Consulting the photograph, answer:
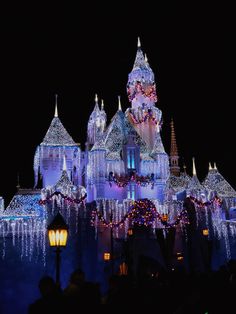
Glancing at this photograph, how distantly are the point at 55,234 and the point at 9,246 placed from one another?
57.1 ft

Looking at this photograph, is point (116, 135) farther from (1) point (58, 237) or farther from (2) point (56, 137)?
(1) point (58, 237)

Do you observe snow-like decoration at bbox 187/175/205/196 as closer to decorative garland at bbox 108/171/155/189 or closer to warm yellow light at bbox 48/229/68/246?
decorative garland at bbox 108/171/155/189

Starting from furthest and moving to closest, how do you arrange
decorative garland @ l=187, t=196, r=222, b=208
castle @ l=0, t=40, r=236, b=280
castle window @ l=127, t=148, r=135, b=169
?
1. castle window @ l=127, t=148, r=135, b=169
2. decorative garland @ l=187, t=196, r=222, b=208
3. castle @ l=0, t=40, r=236, b=280

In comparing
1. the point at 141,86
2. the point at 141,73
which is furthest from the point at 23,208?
the point at 141,73

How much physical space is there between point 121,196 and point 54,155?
6.16 meters

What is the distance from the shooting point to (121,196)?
29578 mm

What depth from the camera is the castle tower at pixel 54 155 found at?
1224 inches

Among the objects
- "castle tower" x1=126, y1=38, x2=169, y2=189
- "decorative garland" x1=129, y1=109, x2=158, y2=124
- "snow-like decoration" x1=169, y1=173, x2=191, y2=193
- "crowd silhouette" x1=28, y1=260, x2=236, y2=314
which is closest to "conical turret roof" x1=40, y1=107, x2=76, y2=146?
"castle tower" x1=126, y1=38, x2=169, y2=189

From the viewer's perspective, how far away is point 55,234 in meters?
10.1

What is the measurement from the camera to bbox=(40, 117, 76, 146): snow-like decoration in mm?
31484

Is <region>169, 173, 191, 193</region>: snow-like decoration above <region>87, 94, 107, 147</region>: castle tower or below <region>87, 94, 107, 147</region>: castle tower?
below

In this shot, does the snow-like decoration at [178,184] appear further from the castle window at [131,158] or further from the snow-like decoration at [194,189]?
the castle window at [131,158]

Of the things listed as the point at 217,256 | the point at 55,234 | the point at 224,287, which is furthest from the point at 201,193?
the point at 224,287

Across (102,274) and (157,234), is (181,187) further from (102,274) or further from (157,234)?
(102,274)
